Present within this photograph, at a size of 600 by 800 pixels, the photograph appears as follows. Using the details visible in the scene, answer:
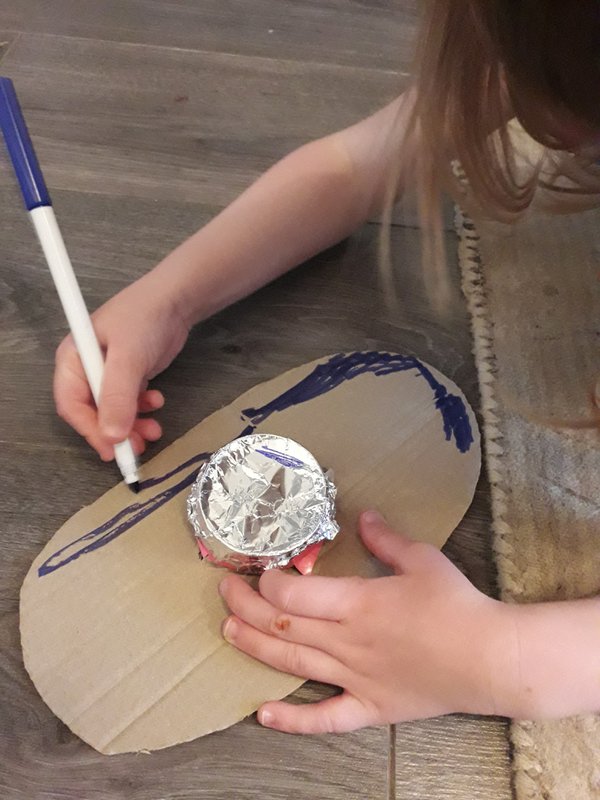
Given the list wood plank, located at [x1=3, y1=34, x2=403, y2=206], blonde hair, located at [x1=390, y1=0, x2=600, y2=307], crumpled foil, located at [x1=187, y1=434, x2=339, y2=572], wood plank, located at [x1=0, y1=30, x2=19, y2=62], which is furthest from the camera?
wood plank, located at [x1=0, y1=30, x2=19, y2=62]

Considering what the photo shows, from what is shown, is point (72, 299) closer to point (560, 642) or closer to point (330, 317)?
point (330, 317)

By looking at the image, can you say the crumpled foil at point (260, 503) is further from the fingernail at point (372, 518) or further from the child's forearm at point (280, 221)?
the child's forearm at point (280, 221)

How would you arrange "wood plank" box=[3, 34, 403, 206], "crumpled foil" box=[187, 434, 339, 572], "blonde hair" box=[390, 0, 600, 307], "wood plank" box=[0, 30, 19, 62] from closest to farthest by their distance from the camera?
"blonde hair" box=[390, 0, 600, 307] < "crumpled foil" box=[187, 434, 339, 572] < "wood plank" box=[3, 34, 403, 206] < "wood plank" box=[0, 30, 19, 62]

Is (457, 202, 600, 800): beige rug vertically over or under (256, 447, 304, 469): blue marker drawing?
under

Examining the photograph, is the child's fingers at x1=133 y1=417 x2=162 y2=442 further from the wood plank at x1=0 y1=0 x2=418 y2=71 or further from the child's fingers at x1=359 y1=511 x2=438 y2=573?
the wood plank at x1=0 y1=0 x2=418 y2=71

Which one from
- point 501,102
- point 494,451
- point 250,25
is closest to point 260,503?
point 494,451

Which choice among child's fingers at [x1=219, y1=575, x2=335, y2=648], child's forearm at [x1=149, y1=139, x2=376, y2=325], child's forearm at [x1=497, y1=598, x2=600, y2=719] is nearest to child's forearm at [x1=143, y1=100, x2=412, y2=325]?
child's forearm at [x1=149, y1=139, x2=376, y2=325]

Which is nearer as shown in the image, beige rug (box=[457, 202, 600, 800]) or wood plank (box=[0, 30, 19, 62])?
beige rug (box=[457, 202, 600, 800])

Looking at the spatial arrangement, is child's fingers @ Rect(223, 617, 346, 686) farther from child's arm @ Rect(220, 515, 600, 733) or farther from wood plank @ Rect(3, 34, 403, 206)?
wood plank @ Rect(3, 34, 403, 206)

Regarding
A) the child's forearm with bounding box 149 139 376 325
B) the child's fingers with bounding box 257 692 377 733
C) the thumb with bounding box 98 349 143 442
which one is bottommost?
the child's fingers with bounding box 257 692 377 733

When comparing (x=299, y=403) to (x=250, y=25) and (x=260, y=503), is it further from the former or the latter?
(x=250, y=25)

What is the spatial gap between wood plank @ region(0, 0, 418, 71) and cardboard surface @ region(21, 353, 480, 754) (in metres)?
0.43

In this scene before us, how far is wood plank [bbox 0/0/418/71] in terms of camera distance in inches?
31.4

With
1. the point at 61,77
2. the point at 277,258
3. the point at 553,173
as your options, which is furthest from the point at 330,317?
the point at 61,77
